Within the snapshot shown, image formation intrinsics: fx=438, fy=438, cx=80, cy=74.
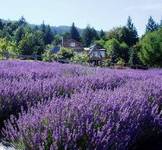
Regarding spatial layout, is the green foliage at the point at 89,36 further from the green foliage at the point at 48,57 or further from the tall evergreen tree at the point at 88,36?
the green foliage at the point at 48,57

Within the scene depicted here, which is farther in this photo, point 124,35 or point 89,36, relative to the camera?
point 89,36

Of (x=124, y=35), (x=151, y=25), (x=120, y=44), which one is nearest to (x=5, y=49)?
(x=120, y=44)

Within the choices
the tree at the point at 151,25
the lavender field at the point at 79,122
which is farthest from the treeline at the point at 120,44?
the lavender field at the point at 79,122

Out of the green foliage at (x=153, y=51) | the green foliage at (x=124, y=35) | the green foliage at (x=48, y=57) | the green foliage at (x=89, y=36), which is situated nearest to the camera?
the green foliage at (x=48, y=57)

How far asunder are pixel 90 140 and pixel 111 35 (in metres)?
102

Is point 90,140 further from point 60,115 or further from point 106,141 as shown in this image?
point 60,115

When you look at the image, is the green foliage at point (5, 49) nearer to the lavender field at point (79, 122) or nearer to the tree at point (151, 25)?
the lavender field at point (79, 122)

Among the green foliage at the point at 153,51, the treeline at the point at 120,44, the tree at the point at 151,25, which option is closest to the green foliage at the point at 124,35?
the treeline at the point at 120,44

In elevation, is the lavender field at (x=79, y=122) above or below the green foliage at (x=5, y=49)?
above

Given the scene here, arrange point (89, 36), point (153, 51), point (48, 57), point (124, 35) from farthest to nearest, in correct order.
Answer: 1. point (89, 36)
2. point (124, 35)
3. point (153, 51)
4. point (48, 57)

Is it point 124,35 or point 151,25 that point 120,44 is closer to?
point 124,35

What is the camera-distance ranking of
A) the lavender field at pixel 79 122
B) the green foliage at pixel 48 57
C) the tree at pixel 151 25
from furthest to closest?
the tree at pixel 151 25, the green foliage at pixel 48 57, the lavender field at pixel 79 122

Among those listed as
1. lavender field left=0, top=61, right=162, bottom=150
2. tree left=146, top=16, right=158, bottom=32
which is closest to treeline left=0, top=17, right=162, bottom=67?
tree left=146, top=16, right=158, bottom=32

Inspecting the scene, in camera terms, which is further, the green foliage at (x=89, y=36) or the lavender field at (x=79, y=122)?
the green foliage at (x=89, y=36)
